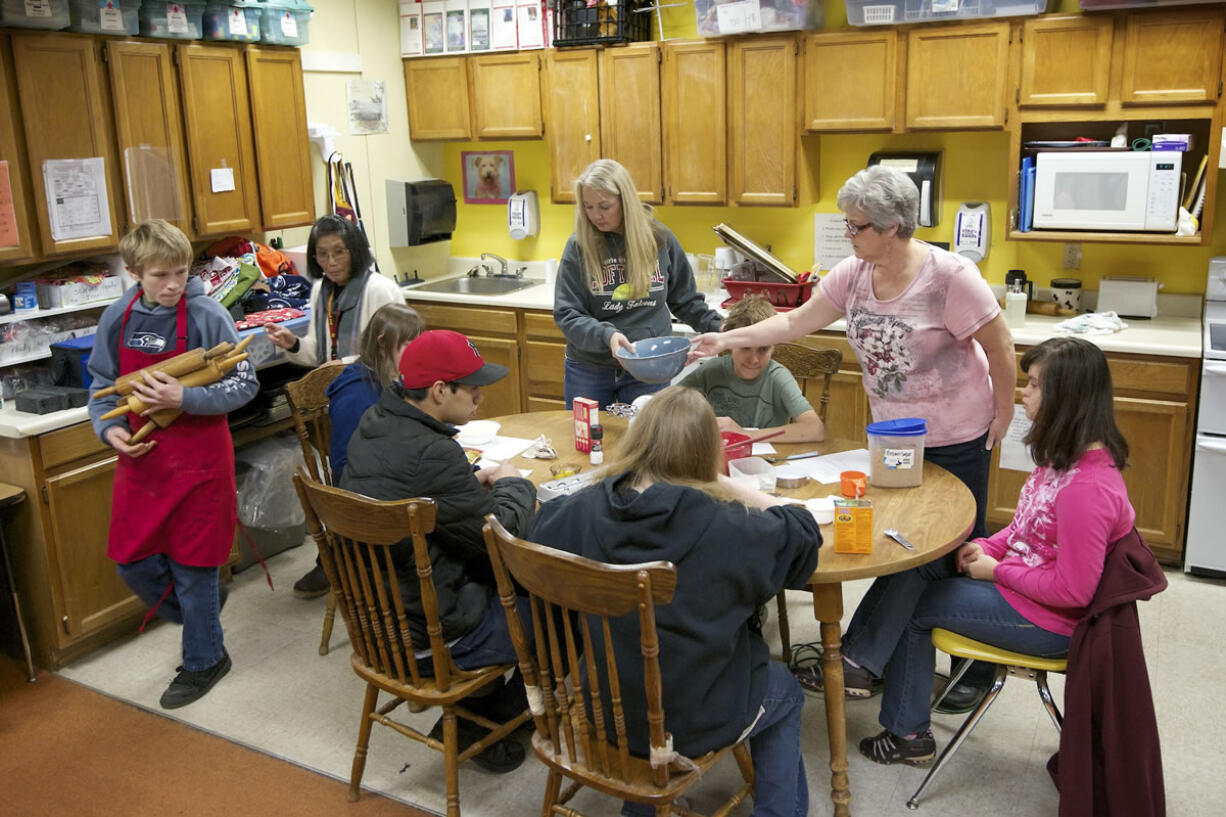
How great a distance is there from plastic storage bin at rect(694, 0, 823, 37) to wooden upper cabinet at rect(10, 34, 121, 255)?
7.76 feet

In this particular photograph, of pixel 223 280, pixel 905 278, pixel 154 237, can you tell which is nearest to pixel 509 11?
pixel 223 280

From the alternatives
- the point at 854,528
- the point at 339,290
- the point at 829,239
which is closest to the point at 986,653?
the point at 854,528

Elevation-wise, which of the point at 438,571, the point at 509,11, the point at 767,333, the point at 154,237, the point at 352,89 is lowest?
the point at 438,571

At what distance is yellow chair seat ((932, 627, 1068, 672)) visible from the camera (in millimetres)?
2418

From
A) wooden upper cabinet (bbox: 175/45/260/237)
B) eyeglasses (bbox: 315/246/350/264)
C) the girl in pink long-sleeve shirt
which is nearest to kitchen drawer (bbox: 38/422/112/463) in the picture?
eyeglasses (bbox: 315/246/350/264)

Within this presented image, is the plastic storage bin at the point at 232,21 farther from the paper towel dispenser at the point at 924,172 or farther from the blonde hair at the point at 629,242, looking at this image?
the paper towel dispenser at the point at 924,172

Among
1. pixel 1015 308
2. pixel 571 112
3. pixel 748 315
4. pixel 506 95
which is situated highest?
pixel 506 95

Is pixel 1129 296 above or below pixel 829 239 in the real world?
below

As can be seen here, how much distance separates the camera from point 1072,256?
443 cm

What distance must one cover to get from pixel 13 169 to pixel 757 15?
2827 millimetres

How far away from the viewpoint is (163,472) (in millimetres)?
3211

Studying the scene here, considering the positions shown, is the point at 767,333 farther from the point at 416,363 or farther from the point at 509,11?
the point at 509,11

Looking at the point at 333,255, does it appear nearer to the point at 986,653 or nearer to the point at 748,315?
the point at 748,315

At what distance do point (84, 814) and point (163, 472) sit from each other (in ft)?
3.15
